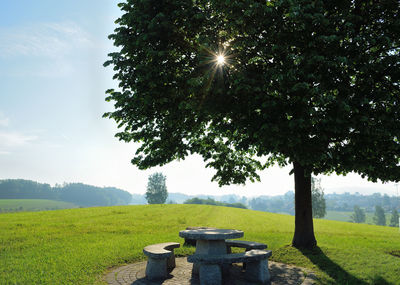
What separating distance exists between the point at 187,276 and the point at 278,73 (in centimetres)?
780

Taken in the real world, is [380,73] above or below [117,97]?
above

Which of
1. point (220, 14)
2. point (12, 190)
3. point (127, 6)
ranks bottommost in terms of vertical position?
point (12, 190)

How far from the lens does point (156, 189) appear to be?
105 m

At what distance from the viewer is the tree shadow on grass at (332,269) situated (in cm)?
929

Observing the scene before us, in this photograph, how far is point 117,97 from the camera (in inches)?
481

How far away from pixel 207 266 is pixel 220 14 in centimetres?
954

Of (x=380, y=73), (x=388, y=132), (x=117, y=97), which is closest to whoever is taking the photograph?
(x=388, y=132)

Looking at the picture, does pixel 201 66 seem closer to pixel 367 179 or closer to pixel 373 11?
pixel 373 11

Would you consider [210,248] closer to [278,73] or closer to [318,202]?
[278,73]

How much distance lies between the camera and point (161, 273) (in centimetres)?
959

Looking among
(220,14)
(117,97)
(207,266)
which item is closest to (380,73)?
(220,14)

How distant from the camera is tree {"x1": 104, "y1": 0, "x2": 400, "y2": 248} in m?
9.58

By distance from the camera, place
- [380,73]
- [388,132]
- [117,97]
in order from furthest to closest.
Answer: [117,97] → [380,73] → [388,132]

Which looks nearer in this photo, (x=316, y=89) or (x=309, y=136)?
(x=316, y=89)
